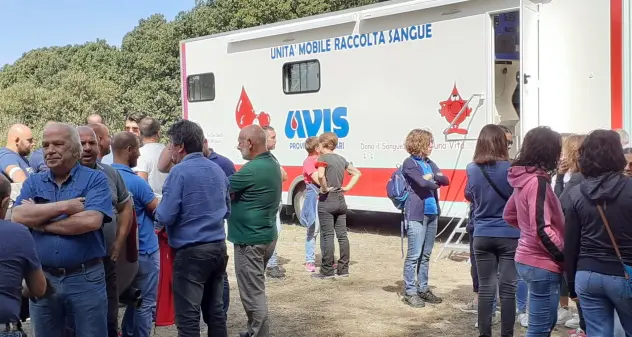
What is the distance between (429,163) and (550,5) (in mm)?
3313

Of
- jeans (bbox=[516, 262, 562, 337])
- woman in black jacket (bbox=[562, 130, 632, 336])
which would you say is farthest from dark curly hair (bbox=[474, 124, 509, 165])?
woman in black jacket (bbox=[562, 130, 632, 336])

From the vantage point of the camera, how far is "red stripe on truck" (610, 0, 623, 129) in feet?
25.7

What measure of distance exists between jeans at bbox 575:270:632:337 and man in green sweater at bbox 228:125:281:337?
2.24 meters

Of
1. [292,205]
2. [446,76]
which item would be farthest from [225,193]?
[292,205]

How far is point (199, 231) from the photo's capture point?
4512mm

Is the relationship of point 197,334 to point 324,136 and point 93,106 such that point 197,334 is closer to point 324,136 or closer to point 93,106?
point 324,136

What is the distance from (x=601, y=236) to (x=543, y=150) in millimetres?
689

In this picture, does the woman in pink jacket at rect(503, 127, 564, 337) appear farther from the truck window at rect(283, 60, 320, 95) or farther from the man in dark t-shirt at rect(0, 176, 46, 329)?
the truck window at rect(283, 60, 320, 95)

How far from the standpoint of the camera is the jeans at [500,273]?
4785 mm

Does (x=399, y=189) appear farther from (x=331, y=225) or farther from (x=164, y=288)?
(x=164, y=288)

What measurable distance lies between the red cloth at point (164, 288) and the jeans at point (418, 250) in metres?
2.31

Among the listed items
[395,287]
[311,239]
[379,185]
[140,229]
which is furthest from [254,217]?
[379,185]

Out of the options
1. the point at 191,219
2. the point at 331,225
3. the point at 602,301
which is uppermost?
the point at 191,219

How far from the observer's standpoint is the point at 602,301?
3.64 metres
